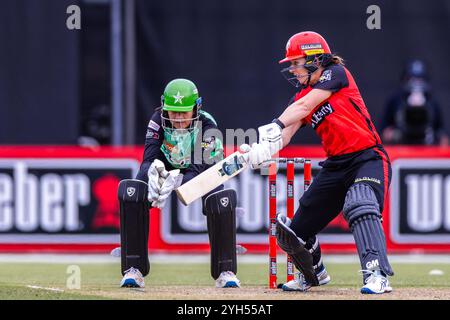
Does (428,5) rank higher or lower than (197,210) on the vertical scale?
higher

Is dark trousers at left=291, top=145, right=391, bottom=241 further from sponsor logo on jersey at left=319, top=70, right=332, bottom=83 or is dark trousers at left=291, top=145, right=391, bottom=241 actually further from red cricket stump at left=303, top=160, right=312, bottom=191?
sponsor logo on jersey at left=319, top=70, right=332, bottom=83

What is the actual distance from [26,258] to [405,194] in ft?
14.4

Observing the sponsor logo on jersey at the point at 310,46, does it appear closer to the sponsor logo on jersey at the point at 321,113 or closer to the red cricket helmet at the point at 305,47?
the red cricket helmet at the point at 305,47

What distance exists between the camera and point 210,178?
8.52m

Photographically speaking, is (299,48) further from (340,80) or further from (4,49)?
(4,49)

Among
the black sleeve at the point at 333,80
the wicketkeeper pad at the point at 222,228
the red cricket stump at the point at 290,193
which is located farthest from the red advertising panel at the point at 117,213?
the black sleeve at the point at 333,80

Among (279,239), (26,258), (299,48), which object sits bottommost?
(26,258)

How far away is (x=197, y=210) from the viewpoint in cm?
1362

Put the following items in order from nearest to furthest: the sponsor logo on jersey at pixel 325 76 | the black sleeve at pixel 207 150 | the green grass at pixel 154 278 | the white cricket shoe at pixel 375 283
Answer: the white cricket shoe at pixel 375 283, the green grass at pixel 154 278, the sponsor logo on jersey at pixel 325 76, the black sleeve at pixel 207 150

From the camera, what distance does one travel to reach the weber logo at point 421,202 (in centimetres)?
1377

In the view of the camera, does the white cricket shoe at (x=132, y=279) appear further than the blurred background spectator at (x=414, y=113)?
No

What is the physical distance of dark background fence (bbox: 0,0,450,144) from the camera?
48.2ft

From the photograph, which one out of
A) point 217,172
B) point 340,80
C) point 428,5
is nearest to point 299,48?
point 340,80

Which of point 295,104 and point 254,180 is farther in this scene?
point 254,180
